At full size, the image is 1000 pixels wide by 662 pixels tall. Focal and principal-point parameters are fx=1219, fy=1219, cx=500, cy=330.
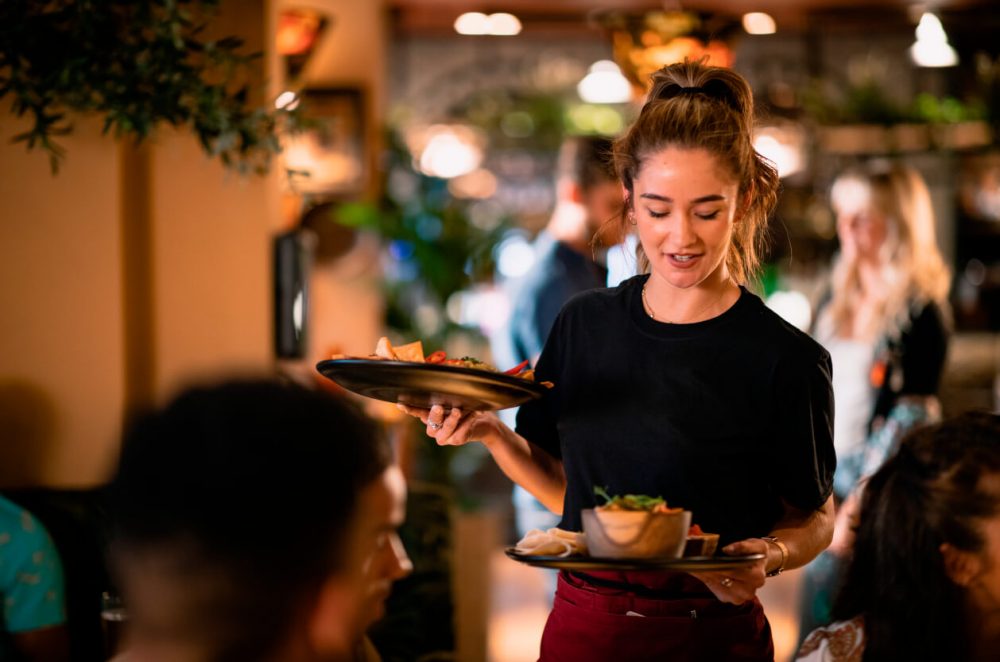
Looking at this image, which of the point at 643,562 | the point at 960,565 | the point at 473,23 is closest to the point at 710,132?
the point at 643,562

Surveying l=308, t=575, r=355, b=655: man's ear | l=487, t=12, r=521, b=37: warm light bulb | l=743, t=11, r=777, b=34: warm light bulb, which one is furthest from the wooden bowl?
l=487, t=12, r=521, b=37: warm light bulb

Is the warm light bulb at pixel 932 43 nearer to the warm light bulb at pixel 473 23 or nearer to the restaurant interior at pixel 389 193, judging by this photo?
the restaurant interior at pixel 389 193

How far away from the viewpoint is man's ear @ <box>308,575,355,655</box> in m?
1.05

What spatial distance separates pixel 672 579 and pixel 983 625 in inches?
21.7

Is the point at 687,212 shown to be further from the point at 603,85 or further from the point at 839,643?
the point at 603,85

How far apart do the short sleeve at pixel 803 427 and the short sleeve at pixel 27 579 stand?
1542mm

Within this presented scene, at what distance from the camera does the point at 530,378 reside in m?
2.00

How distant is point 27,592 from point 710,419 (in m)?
1.51

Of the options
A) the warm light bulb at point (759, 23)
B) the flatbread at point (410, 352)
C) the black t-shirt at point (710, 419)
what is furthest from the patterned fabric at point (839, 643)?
the warm light bulb at point (759, 23)

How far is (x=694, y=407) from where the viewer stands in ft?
6.04

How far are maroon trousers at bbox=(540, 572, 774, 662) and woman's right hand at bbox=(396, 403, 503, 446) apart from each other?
0.30m

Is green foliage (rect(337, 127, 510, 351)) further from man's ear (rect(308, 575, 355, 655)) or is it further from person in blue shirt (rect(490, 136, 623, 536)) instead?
man's ear (rect(308, 575, 355, 655))

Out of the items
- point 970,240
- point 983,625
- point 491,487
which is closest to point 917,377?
point 983,625

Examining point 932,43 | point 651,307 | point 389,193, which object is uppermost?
point 932,43
